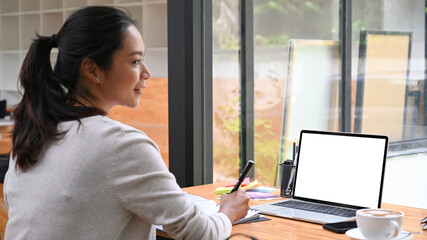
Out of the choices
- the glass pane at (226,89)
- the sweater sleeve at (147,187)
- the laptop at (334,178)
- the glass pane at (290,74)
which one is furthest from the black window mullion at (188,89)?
the sweater sleeve at (147,187)

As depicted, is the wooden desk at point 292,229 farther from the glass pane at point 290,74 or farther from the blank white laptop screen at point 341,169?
the glass pane at point 290,74

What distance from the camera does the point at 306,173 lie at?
209 cm

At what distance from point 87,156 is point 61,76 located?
0.90 feet

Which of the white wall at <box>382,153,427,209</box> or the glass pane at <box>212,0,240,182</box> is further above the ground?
the glass pane at <box>212,0,240,182</box>

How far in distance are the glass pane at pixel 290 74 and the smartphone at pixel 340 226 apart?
104cm

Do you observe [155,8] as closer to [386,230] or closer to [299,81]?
[299,81]

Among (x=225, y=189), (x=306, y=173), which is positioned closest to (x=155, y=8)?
(x=225, y=189)

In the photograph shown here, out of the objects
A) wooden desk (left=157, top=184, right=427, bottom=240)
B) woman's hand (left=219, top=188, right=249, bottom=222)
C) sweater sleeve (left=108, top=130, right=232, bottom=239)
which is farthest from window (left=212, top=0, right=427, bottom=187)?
sweater sleeve (left=108, top=130, right=232, bottom=239)

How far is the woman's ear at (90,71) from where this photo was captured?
4.45ft

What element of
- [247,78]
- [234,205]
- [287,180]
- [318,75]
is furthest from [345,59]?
[234,205]

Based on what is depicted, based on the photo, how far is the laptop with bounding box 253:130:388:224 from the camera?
189cm

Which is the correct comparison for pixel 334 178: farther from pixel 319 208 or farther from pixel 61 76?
pixel 61 76

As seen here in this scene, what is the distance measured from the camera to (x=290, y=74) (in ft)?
9.21

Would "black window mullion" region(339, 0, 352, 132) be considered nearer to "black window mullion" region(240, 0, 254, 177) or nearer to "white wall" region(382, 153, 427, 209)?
"white wall" region(382, 153, 427, 209)
